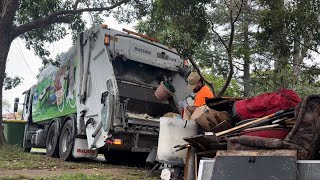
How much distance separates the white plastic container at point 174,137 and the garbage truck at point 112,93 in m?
Result: 2.45

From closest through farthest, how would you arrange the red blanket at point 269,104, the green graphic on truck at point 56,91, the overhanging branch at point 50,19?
the red blanket at point 269,104 < the green graphic on truck at point 56,91 < the overhanging branch at point 50,19

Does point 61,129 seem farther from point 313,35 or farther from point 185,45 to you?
point 313,35

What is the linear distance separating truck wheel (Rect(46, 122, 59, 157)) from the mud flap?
1.15 meters

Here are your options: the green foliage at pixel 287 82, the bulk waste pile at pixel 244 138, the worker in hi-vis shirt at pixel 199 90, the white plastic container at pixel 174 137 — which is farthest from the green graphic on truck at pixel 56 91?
the green foliage at pixel 287 82

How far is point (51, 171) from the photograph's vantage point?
661 cm

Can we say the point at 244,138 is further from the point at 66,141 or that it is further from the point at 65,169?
the point at 66,141

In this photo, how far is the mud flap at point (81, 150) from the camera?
8.55 meters

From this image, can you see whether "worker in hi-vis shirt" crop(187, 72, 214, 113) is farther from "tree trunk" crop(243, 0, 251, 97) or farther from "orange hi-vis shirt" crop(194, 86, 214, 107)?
"tree trunk" crop(243, 0, 251, 97)

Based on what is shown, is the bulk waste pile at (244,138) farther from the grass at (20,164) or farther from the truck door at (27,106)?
the truck door at (27,106)

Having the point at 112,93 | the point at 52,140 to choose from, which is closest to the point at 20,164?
the point at 112,93

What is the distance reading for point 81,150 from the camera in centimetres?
859

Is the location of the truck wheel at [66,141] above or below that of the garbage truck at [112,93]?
below

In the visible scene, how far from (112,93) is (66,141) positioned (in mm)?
2631

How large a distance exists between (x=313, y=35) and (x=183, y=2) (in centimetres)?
282
